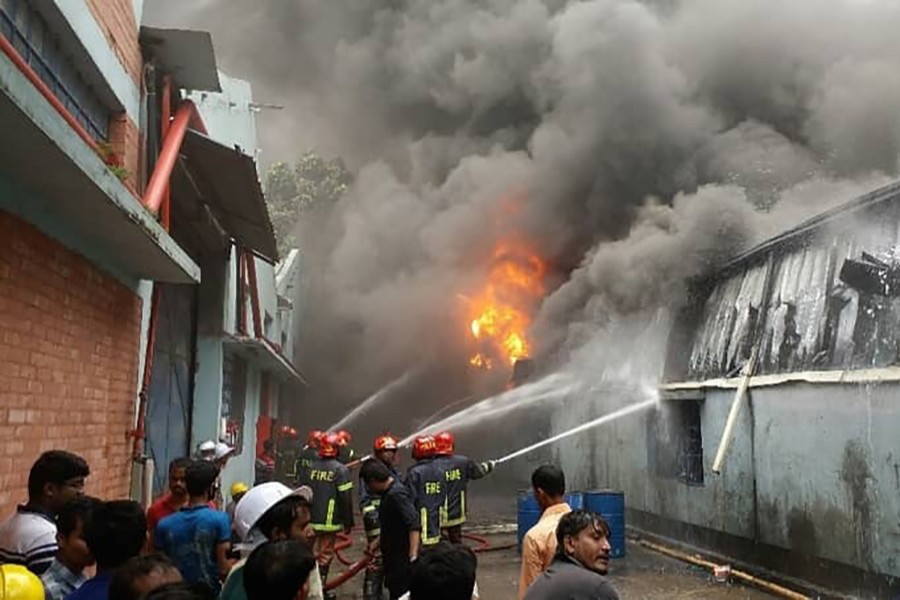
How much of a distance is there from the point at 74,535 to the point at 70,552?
0.23 feet

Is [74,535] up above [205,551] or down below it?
above

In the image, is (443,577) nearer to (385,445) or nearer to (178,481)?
(178,481)

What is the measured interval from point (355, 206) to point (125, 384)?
17.5m

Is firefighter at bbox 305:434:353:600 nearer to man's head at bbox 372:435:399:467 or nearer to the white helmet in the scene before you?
man's head at bbox 372:435:399:467

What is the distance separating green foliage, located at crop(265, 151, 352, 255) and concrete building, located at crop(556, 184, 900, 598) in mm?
17914

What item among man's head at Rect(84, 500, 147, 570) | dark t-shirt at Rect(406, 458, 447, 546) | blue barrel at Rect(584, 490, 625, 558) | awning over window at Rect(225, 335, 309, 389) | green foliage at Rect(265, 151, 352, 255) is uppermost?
green foliage at Rect(265, 151, 352, 255)

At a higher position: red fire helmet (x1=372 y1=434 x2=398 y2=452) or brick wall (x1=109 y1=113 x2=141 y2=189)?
brick wall (x1=109 y1=113 x2=141 y2=189)

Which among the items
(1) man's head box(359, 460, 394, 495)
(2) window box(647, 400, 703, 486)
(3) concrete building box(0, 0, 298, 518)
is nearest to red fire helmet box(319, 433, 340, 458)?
(3) concrete building box(0, 0, 298, 518)

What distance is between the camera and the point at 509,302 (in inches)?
645

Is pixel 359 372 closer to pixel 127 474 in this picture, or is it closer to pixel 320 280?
pixel 320 280

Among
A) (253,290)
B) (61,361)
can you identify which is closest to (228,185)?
(61,361)

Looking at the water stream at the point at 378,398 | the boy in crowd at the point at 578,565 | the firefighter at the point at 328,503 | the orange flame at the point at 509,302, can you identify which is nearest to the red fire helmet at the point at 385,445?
the firefighter at the point at 328,503

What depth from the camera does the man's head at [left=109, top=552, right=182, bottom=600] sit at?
1.97 m

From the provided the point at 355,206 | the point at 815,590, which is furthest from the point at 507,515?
the point at 355,206
